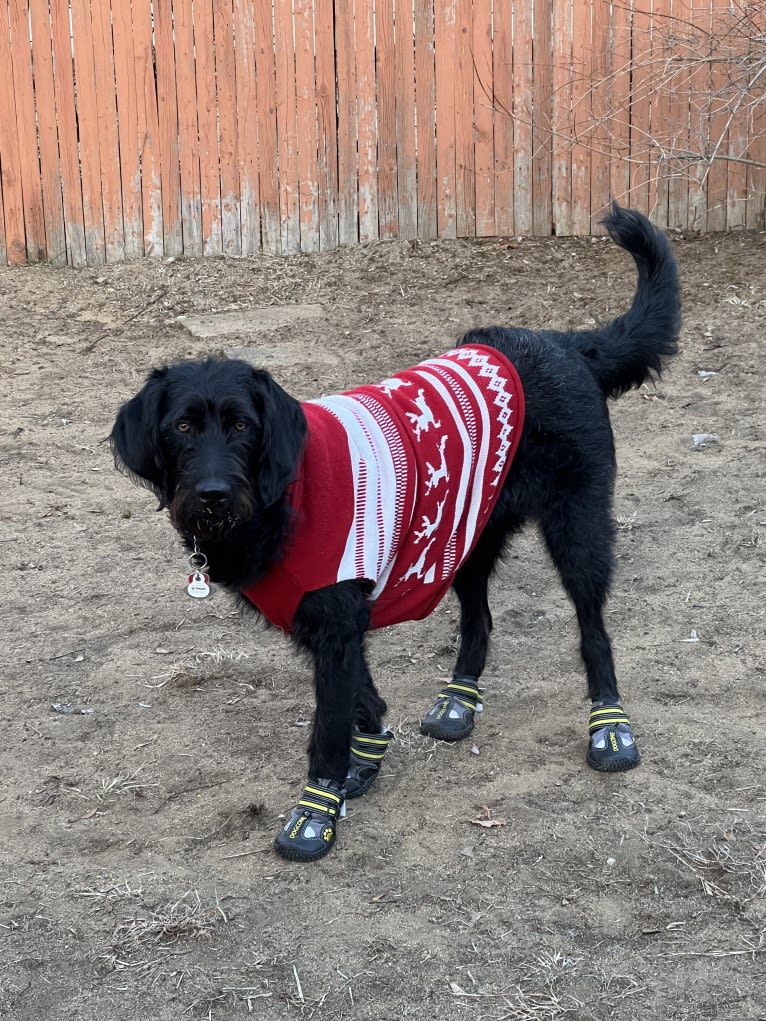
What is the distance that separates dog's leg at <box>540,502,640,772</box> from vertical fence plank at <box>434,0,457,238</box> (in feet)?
19.0

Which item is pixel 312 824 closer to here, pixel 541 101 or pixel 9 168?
pixel 541 101

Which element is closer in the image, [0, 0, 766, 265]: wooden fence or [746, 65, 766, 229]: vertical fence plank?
[746, 65, 766, 229]: vertical fence plank

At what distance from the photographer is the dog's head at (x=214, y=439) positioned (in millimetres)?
3084

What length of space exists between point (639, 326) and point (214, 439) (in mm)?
1791

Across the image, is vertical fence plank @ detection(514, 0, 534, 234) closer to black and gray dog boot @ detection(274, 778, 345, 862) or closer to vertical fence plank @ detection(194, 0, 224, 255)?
vertical fence plank @ detection(194, 0, 224, 255)

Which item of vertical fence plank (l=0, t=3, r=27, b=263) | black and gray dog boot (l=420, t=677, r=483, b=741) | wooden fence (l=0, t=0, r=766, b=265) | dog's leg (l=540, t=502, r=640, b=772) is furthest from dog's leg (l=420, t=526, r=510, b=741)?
vertical fence plank (l=0, t=3, r=27, b=263)

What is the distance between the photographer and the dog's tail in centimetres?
410

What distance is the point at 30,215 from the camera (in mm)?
9164

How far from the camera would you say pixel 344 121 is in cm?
900

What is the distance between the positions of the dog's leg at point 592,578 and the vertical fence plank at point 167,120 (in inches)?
245

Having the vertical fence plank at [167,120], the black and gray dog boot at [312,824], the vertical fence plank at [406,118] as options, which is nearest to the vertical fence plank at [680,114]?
the vertical fence plank at [406,118]

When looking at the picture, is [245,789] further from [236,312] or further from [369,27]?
[369,27]

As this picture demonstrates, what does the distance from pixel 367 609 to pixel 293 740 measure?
0.84 m

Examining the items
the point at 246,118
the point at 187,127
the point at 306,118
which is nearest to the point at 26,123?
the point at 187,127
